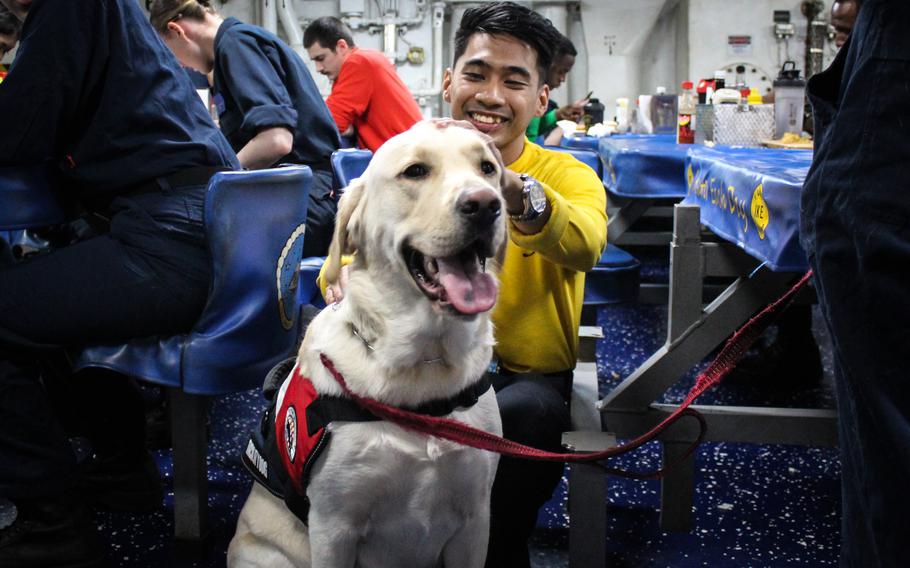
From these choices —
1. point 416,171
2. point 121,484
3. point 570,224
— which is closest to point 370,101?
point 121,484

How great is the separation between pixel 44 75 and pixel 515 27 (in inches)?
35.4

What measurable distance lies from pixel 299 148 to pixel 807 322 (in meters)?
1.96

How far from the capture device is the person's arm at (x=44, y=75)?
60.7 inches

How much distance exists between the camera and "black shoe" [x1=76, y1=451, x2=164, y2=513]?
195cm

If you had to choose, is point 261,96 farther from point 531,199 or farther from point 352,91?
point 531,199

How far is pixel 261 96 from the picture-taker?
8.72 feet

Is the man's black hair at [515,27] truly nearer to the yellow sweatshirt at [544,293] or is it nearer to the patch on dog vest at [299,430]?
the yellow sweatshirt at [544,293]

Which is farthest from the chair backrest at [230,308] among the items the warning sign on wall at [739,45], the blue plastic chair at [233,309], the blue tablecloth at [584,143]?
the warning sign on wall at [739,45]

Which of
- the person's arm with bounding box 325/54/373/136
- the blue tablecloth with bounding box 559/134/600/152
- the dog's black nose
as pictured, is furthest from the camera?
the blue tablecloth with bounding box 559/134/600/152

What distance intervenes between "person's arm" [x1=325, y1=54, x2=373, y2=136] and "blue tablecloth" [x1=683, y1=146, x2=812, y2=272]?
2195 millimetres

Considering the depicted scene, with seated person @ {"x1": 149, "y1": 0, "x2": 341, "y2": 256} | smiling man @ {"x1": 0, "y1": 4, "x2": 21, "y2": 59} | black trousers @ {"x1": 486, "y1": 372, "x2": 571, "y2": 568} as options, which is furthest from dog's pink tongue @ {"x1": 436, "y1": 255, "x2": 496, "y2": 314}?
smiling man @ {"x1": 0, "y1": 4, "x2": 21, "y2": 59}

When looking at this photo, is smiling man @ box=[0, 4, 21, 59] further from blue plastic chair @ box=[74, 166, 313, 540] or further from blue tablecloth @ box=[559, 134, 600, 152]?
blue tablecloth @ box=[559, 134, 600, 152]

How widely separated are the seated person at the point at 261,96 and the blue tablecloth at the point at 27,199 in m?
0.98

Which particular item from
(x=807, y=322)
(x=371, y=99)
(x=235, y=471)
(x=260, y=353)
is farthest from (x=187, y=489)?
(x=371, y=99)
